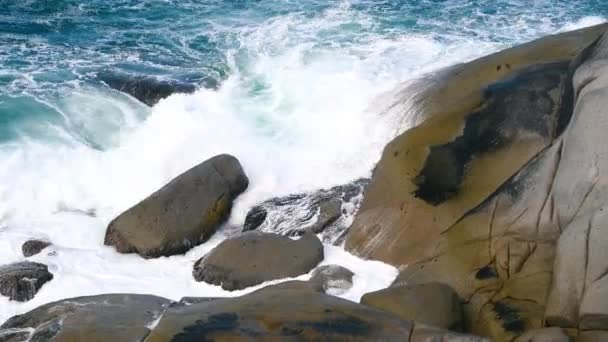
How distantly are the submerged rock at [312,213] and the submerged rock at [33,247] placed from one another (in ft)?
8.15

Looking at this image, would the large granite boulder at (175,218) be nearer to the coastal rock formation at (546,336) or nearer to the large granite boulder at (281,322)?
the large granite boulder at (281,322)

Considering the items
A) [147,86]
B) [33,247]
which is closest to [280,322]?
[33,247]

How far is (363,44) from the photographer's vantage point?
51.2 ft

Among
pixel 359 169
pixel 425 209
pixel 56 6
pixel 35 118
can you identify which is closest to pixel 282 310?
pixel 425 209

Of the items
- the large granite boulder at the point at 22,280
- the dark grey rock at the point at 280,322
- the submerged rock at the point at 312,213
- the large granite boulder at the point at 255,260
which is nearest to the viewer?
the dark grey rock at the point at 280,322

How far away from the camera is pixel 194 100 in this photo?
13.3m

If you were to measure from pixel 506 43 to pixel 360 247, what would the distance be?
8067mm

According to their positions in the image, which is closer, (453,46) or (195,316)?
(195,316)

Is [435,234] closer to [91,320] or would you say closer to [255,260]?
[255,260]

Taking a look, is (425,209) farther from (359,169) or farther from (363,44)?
(363,44)

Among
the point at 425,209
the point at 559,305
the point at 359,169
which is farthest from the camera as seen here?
the point at 359,169

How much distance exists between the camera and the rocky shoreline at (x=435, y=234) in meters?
6.43

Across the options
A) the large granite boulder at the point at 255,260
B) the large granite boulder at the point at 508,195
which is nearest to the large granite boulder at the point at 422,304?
the large granite boulder at the point at 508,195

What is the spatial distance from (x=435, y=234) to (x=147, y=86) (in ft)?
22.6
